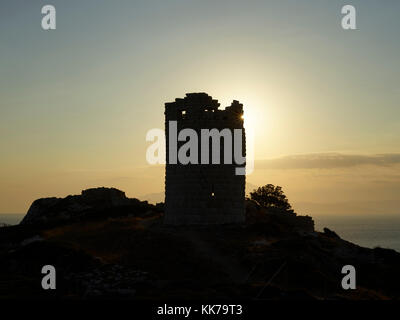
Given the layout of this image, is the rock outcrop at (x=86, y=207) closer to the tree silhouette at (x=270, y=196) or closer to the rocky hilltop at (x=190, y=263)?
the rocky hilltop at (x=190, y=263)

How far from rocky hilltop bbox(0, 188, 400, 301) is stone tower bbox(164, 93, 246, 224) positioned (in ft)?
3.61

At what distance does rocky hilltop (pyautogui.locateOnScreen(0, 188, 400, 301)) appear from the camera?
104 feet

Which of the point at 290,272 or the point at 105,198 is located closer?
the point at 290,272

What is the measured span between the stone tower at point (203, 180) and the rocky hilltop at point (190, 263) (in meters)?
1.10

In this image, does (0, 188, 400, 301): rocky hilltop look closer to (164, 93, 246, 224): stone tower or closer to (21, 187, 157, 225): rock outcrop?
(164, 93, 246, 224): stone tower

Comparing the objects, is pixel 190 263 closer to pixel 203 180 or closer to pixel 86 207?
pixel 203 180

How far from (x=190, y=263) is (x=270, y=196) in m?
39.7

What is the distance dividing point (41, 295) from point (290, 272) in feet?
46.8

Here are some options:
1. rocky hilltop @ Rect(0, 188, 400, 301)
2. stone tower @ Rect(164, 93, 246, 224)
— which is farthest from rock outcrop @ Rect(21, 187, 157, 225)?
stone tower @ Rect(164, 93, 246, 224)

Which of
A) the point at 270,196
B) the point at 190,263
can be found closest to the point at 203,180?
the point at 190,263

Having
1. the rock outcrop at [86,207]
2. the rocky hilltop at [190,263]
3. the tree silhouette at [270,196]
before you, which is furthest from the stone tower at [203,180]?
the tree silhouette at [270,196]

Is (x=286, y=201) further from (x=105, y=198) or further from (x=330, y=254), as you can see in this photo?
(x=330, y=254)
